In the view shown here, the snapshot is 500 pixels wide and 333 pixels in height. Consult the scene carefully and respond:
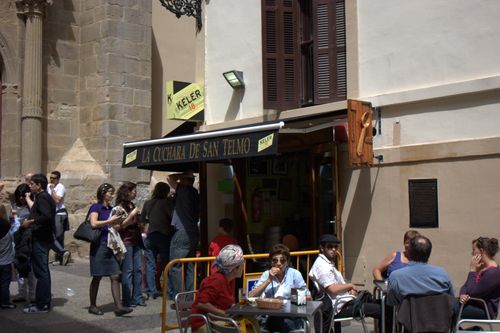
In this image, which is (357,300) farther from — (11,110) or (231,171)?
(11,110)

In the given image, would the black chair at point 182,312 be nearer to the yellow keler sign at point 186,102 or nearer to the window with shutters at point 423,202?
the window with shutters at point 423,202

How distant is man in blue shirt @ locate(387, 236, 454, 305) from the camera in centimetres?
527

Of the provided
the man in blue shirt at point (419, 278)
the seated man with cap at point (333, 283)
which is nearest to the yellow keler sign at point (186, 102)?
the seated man with cap at point (333, 283)

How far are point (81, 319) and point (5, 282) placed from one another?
51.9 inches

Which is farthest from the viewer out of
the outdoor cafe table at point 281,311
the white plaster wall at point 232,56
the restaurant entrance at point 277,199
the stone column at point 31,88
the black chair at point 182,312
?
the stone column at point 31,88

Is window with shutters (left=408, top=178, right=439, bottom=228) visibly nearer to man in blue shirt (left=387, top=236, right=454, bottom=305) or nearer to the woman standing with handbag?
man in blue shirt (left=387, top=236, right=454, bottom=305)

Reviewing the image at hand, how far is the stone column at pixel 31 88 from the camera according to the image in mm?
15445

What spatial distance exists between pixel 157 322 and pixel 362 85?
13.5 ft

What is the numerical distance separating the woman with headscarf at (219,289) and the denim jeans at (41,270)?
12.1 feet

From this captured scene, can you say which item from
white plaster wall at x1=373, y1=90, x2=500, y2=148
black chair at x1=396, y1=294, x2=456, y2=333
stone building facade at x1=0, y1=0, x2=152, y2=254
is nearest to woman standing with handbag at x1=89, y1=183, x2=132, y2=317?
white plaster wall at x1=373, y1=90, x2=500, y2=148

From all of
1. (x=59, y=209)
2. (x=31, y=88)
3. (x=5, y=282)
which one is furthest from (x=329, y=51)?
(x=31, y=88)

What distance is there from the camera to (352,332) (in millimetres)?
7781

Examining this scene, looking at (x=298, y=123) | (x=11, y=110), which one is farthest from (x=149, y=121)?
(x=298, y=123)

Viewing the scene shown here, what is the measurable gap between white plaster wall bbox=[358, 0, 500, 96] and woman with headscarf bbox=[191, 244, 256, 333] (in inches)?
163
